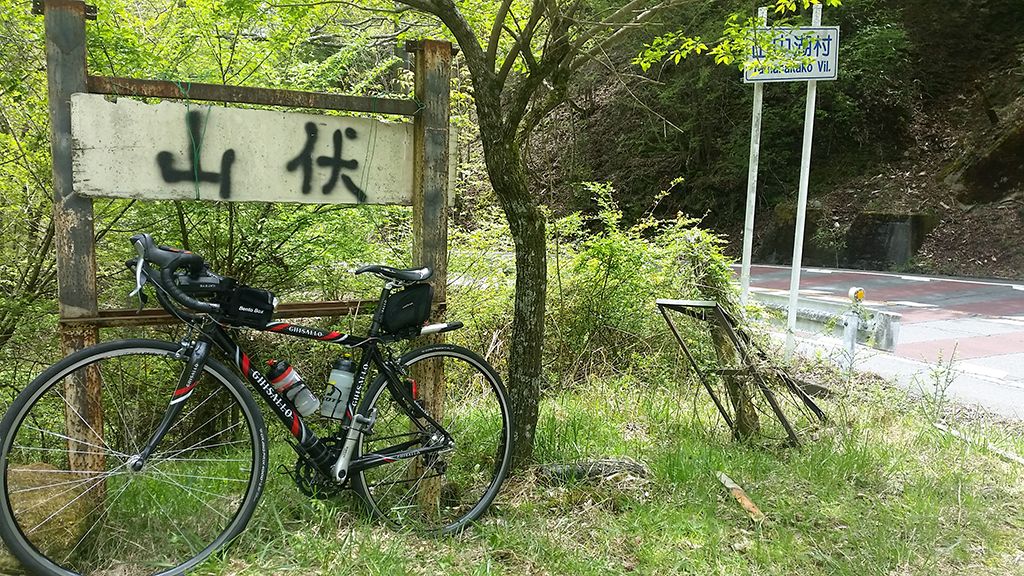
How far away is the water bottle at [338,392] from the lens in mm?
2756

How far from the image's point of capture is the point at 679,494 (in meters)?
3.31

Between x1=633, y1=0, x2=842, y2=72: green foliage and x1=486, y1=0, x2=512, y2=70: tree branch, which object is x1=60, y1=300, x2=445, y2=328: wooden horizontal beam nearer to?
x1=486, y1=0, x2=512, y2=70: tree branch

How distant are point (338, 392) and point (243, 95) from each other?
1.23 m

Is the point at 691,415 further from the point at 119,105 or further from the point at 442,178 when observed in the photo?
the point at 119,105

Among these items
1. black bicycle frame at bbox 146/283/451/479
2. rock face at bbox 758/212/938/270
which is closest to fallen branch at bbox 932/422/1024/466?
black bicycle frame at bbox 146/283/451/479

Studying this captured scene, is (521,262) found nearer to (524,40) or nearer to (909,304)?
(524,40)

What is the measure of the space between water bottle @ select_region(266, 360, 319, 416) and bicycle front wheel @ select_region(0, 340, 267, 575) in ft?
0.49

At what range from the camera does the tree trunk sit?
3.19 m

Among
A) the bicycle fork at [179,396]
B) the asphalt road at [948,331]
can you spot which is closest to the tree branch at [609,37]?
the bicycle fork at [179,396]

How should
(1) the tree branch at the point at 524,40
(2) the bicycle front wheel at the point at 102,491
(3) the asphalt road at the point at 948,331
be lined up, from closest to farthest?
1. (2) the bicycle front wheel at the point at 102,491
2. (1) the tree branch at the point at 524,40
3. (3) the asphalt road at the point at 948,331

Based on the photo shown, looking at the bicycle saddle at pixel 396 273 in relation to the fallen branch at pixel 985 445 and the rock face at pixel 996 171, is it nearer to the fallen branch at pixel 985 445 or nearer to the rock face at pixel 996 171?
the fallen branch at pixel 985 445

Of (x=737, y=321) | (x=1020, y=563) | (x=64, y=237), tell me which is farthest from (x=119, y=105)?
(x=1020, y=563)

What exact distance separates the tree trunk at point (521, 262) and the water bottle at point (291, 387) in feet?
3.38

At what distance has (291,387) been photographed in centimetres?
265
